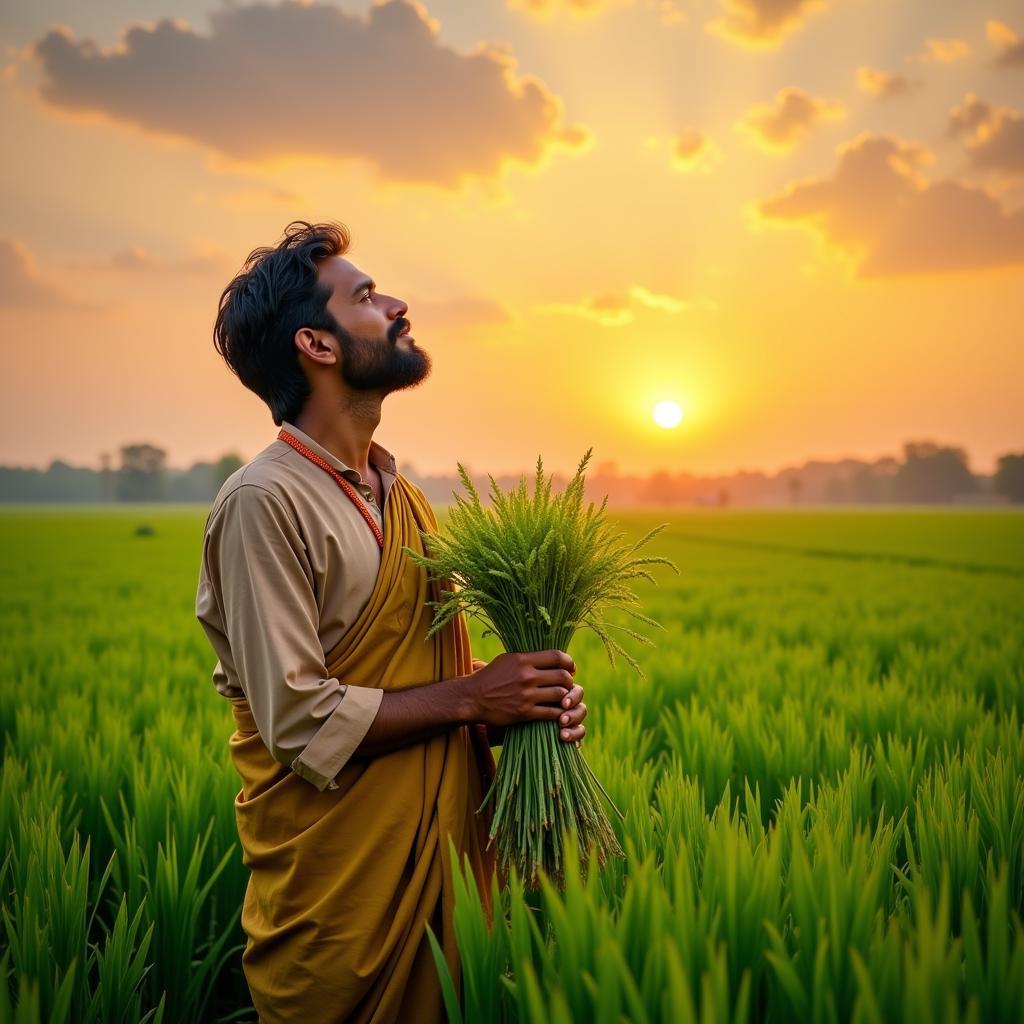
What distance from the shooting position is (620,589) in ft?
6.16

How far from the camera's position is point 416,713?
69.7 inches

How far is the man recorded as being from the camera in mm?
1714

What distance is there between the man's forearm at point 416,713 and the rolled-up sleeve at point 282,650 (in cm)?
3

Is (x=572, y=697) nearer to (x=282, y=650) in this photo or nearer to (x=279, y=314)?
(x=282, y=650)

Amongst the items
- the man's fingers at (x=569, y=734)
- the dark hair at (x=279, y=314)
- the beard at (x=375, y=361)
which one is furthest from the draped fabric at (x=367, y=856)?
the dark hair at (x=279, y=314)

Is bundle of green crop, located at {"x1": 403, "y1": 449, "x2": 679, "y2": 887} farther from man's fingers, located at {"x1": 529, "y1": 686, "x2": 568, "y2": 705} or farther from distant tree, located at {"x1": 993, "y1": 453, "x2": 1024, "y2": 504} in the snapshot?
distant tree, located at {"x1": 993, "y1": 453, "x2": 1024, "y2": 504}

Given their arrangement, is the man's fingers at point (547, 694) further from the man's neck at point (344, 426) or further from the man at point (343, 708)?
the man's neck at point (344, 426)

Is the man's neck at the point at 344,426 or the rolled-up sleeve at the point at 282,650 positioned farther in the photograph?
the man's neck at the point at 344,426

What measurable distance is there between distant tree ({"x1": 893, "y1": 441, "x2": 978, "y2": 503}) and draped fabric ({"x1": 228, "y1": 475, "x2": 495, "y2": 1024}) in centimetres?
12971

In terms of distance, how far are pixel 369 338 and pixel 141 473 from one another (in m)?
129

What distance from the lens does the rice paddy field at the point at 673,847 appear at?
4.44 feet

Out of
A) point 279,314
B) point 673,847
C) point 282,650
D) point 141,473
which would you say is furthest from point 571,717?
point 141,473

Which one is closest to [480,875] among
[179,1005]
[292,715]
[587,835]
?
[587,835]

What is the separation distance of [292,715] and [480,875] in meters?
0.57
